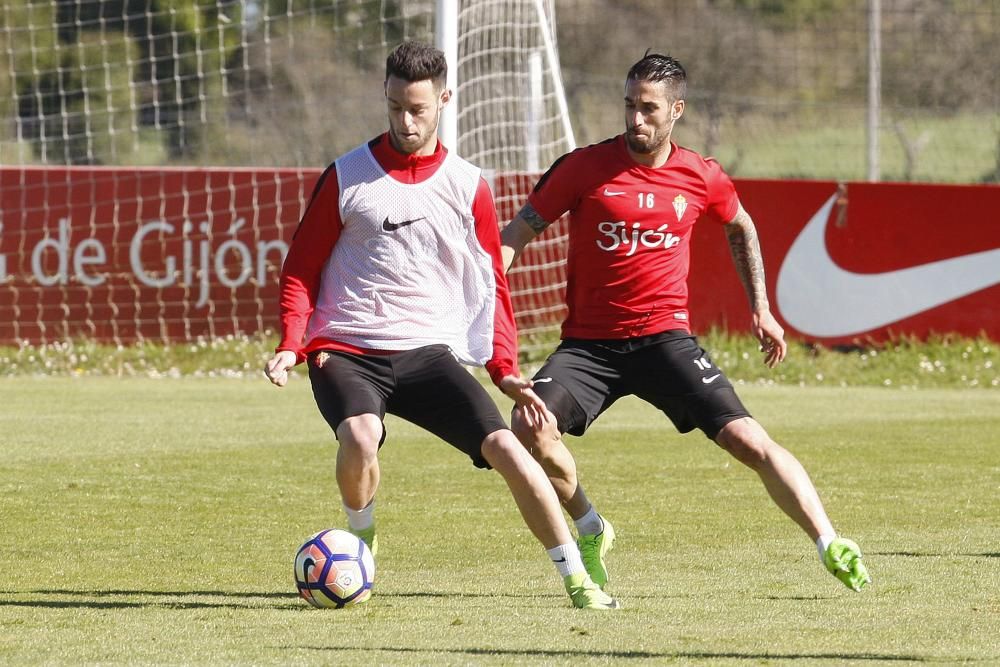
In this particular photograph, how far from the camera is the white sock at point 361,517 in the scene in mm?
6746

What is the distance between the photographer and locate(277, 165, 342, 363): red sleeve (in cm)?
636

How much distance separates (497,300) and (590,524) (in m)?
1.06

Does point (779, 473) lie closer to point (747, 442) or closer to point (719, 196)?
point (747, 442)

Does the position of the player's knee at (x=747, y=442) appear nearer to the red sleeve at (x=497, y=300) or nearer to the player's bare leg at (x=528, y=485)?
the player's bare leg at (x=528, y=485)

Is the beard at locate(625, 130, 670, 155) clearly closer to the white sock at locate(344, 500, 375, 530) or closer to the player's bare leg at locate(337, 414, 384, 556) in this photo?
the player's bare leg at locate(337, 414, 384, 556)

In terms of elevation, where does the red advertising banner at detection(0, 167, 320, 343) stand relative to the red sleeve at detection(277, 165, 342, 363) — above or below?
below

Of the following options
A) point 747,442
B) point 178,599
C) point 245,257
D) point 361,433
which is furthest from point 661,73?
point 245,257

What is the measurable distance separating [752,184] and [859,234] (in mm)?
1129

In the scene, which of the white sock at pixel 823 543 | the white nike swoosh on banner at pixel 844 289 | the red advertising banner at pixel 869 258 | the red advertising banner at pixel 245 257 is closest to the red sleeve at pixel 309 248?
the white sock at pixel 823 543

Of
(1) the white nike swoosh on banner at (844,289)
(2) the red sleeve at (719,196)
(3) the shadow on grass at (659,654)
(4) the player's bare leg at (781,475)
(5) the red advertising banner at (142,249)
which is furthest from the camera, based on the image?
(5) the red advertising banner at (142,249)

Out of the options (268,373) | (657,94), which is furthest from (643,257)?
(268,373)

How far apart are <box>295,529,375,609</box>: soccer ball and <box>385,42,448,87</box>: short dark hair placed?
175cm

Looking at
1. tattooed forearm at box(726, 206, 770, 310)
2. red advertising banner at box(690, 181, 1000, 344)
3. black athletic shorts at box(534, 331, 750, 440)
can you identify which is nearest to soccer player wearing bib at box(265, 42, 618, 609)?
black athletic shorts at box(534, 331, 750, 440)

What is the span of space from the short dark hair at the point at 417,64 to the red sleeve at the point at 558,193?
85 cm
